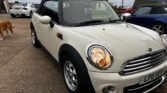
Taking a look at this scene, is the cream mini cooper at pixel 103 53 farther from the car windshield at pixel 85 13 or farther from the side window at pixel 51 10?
the side window at pixel 51 10

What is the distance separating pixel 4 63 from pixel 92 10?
97.2 inches

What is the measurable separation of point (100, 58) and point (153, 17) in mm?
6128

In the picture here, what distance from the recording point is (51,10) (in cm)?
504

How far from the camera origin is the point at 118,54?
320 cm

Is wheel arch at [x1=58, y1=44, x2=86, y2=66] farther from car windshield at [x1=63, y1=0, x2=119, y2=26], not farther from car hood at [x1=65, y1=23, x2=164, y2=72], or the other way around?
car windshield at [x1=63, y1=0, x2=119, y2=26]

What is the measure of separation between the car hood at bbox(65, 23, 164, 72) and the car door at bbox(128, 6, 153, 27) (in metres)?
4.89

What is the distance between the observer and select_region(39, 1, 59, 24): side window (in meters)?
4.60

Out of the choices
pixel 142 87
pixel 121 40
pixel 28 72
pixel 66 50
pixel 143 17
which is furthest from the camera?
pixel 143 17

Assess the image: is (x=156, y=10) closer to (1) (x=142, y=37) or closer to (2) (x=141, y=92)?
(1) (x=142, y=37)

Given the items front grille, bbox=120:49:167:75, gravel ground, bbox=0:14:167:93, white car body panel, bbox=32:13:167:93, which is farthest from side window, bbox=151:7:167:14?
front grille, bbox=120:49:167:75

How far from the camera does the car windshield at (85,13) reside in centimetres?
432

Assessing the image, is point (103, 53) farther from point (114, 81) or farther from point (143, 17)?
point (143, 17)

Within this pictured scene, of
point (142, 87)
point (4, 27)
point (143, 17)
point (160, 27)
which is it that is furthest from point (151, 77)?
point (4, 27)

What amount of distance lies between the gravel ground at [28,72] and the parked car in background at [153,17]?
3927 millimetres
